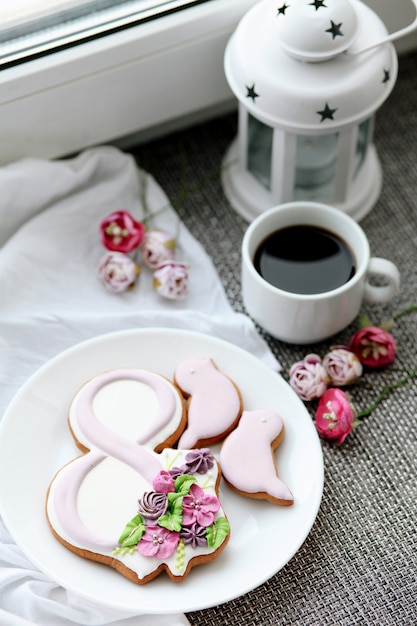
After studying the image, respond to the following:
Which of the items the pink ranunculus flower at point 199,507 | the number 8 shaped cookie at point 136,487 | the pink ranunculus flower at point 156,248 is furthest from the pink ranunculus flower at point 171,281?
the pink ranunculus flower at point 199,507

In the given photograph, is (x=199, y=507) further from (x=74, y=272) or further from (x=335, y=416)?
(x=74, y=272)

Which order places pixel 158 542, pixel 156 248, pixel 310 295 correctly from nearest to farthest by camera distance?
pixel 158 542 < pixel 310 295 < pixel 156 248

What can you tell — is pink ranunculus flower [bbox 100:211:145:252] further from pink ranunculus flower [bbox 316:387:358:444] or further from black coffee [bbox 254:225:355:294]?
pink ranunculus flower [bbox 316:387:358:444]

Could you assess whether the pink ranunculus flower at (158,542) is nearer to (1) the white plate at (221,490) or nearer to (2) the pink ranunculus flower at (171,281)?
(1) the white plate at (221,490)

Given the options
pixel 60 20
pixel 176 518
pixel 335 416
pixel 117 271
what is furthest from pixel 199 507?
pixel 60 20

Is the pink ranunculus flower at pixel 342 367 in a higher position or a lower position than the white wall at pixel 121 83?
lower

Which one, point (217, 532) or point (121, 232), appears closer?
point (217, 532)

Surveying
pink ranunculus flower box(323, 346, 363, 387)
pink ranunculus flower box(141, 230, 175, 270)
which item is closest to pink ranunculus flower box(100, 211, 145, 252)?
pink ranunculus flower box(141, 230, 175, 270)

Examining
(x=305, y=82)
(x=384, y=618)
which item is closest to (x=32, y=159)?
(x=305, y=82)
